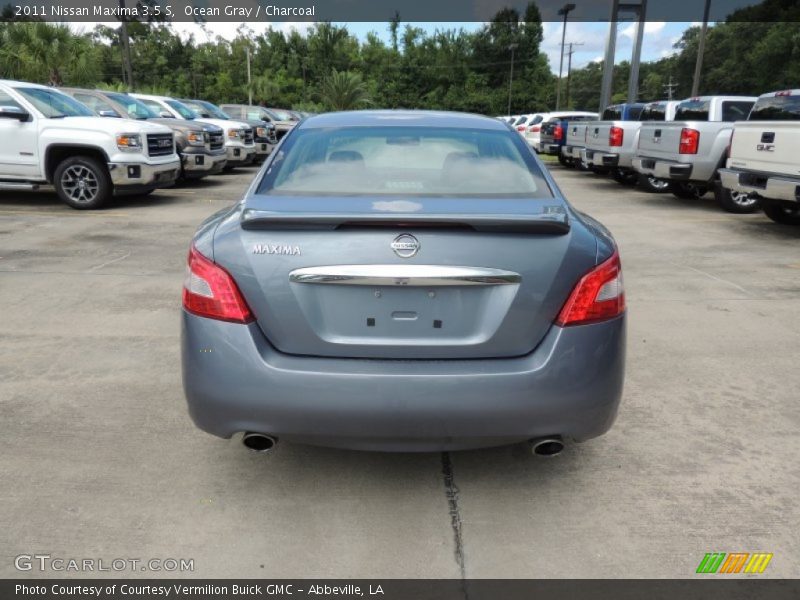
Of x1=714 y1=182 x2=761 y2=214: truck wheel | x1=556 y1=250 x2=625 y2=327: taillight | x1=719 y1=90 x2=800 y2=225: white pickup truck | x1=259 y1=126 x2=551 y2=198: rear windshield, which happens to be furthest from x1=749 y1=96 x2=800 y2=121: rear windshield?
x1=556 y1=250 x2=625 y2=327: taillight

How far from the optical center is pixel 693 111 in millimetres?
12844

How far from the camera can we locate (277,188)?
3062mm

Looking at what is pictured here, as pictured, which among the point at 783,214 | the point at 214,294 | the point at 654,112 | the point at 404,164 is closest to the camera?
the point at 214,294

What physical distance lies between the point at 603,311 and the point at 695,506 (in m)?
0.98

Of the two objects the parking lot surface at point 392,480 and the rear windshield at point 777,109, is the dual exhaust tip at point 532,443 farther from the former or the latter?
the rear windshield at point 777,109

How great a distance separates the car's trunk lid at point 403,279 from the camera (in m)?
2.53

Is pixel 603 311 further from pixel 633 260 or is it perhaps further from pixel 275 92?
pixel 275 92

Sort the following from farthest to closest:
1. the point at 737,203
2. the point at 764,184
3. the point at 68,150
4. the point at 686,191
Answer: the point at 686,191, the point at 737,203, the point at 68,150, the point at 764,184

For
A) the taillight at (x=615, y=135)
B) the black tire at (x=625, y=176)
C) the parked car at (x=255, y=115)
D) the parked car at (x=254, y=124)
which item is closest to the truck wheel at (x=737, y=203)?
the taillight at (x=615, y=135)

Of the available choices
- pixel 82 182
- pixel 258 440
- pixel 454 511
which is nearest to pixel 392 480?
pixel 454 511

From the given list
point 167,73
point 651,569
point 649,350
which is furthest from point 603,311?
point 167,73

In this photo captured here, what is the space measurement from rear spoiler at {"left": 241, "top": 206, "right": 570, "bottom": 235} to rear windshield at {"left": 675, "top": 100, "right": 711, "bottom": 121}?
37.4 ft

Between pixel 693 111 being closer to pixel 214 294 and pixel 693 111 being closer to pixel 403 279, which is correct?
pixel 403 279

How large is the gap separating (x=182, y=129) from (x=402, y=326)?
41.1ft
